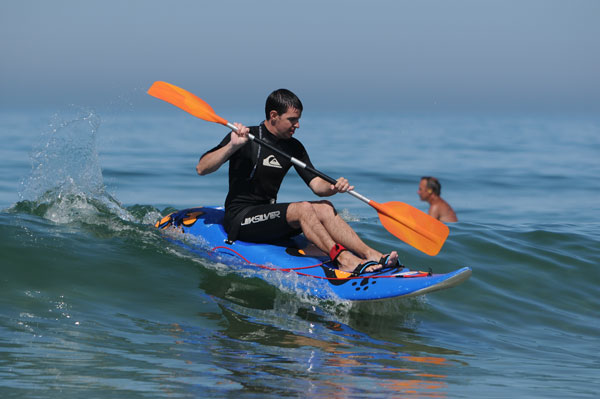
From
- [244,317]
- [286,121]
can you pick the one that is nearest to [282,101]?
[286,121]

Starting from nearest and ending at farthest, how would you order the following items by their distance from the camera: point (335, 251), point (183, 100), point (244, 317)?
point (244, 317) → point (335, 251) → point (183, 100)

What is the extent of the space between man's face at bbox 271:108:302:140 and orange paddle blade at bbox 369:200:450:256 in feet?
3.17

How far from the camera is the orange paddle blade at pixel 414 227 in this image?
6.32 metres

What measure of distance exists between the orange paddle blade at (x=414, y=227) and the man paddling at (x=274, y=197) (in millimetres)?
488

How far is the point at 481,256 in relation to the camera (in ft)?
27.5

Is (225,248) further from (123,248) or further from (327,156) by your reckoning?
(327,156)

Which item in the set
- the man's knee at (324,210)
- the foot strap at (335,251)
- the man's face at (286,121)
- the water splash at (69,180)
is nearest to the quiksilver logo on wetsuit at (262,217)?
the man's knee at (324,210)

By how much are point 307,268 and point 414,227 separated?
1.12 meters

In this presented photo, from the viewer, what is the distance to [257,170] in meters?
6.21

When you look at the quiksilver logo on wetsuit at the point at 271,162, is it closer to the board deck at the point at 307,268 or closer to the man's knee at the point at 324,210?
the man's knee at the point at 324,210

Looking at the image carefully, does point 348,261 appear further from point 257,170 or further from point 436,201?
point 436,201

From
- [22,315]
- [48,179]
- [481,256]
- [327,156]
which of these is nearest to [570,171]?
[327,156]

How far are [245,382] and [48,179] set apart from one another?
510 cm

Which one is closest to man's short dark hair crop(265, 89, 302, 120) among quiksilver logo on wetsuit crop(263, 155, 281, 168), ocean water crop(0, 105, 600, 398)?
quiksilver logo on wetsuit crop(263, 155, 281, 168)
